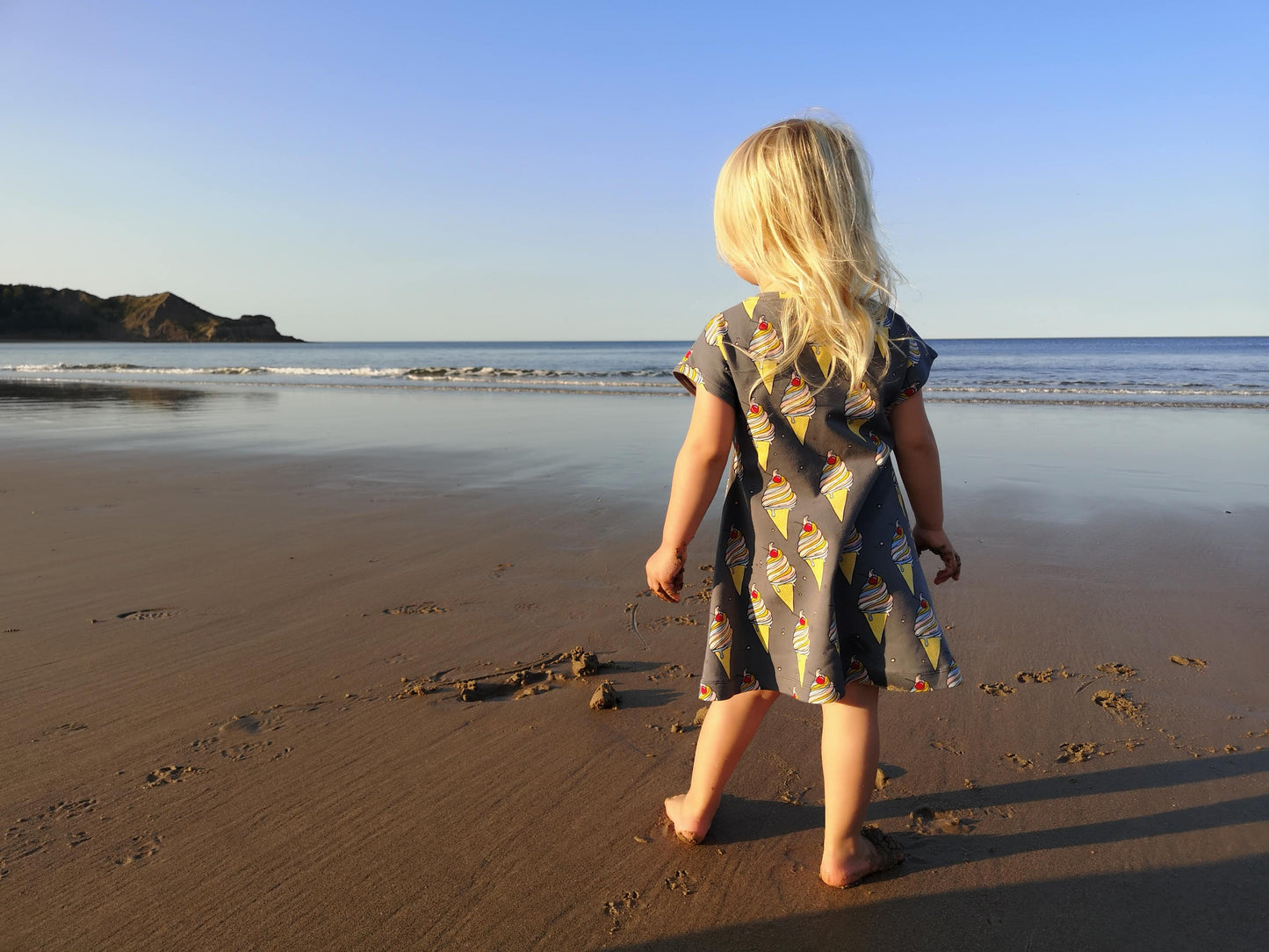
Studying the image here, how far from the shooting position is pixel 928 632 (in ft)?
5.84

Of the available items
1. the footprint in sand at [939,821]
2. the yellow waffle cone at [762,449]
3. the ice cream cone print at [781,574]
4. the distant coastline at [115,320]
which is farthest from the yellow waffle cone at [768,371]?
the distant coastline at [115,320]

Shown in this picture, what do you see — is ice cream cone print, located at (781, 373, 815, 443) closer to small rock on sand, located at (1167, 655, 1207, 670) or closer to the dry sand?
the dry sand

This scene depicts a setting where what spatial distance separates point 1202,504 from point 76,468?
344 inches

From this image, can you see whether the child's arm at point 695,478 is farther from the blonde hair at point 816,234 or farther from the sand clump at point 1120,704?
the sand clump at point 1120,704

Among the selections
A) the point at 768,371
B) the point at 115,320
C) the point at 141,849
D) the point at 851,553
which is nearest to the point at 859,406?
the point at 768,371

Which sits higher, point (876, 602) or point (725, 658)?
point (876, 602)

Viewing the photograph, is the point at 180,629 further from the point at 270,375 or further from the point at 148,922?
the point at 270,375

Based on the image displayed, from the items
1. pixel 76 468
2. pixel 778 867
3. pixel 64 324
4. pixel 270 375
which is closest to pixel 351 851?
pixel 778 867

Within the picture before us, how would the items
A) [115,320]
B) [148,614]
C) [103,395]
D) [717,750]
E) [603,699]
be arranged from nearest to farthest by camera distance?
1. [717,750]
2. [603,699]
3. [148,614]
4. [103,395]
5. [115,320]

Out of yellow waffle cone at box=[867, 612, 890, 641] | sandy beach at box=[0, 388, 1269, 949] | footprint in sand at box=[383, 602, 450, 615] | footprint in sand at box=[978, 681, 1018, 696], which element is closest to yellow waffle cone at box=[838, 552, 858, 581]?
yellow waffle cone at box=[867, 612, 890, 641]

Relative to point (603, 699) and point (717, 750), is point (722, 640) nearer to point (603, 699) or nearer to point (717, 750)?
point (717, 750)

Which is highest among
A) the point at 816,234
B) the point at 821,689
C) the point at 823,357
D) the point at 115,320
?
the point at 115,320

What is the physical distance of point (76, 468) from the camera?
6.92 meters

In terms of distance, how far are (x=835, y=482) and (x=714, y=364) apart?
14.5 inches
